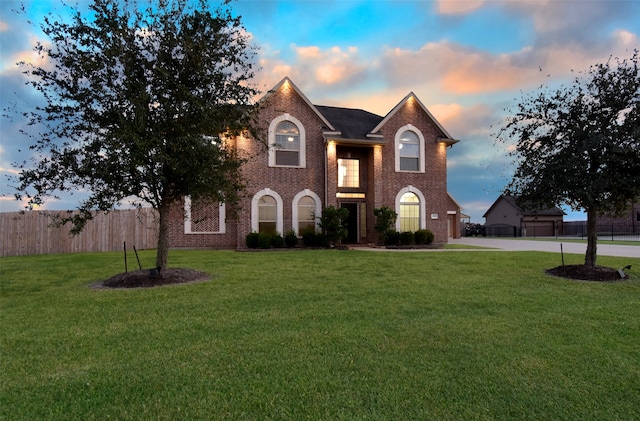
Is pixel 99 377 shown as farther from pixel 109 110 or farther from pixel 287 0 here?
pixel 287 0

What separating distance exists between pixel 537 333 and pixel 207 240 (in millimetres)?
15579

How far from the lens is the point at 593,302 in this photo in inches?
263

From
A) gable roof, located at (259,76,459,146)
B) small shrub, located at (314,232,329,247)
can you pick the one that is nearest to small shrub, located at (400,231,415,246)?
small shrub, located at (314,232,329,247)

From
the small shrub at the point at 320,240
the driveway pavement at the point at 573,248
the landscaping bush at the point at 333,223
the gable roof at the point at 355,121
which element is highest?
the gable roof at the point at 355,121

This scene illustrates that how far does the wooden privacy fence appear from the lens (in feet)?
51.5

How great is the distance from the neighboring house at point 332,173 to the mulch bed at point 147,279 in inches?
310

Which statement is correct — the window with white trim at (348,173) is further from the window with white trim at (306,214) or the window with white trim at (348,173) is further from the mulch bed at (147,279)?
the mulch bed at (147,279)

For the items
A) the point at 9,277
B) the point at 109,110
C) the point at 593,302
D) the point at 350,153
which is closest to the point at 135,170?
the point at 109,110

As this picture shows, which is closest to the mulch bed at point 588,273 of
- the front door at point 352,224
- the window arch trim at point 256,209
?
the front door at point 352,224

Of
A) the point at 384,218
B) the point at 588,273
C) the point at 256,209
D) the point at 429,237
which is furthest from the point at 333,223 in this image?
the point at 588,273

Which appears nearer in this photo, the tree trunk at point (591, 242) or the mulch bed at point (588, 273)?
the mulch bed at point (588, 273)

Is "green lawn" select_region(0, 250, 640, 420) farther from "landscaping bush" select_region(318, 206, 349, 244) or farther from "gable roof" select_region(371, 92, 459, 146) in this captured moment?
"gable roof" select_region(371, 92, 459, 146)

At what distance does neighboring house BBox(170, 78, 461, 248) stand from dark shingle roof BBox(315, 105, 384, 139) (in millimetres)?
61

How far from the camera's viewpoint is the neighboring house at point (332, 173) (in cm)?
1788
